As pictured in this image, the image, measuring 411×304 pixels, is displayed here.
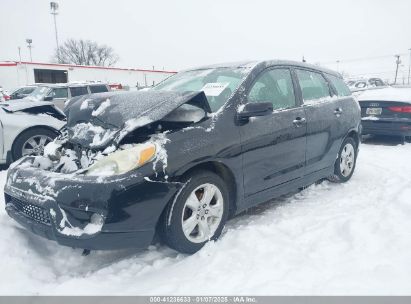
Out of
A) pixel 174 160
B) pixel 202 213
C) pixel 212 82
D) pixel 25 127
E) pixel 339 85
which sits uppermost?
pixel 212 82

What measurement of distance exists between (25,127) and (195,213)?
13.2 feet

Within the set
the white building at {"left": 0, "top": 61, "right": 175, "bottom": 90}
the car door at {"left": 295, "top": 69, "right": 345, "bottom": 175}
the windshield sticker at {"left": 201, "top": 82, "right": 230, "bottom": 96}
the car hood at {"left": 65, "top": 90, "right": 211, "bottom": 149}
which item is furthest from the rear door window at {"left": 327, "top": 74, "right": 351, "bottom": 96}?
the white building at {"left": 0, "top": 61, "right": 175, "bottom": 90}

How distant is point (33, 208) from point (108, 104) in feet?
3.79

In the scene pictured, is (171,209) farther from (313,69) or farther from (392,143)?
(392,143)

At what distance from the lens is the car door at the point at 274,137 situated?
347cm

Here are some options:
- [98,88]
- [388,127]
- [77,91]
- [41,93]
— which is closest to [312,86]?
[388,127]

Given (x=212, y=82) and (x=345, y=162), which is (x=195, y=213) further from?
(x=345, y=162)

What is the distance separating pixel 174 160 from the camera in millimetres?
2834

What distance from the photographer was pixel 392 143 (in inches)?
328

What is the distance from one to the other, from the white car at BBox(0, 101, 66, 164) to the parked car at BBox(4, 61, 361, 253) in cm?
252

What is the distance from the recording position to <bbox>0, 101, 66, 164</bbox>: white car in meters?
5.69

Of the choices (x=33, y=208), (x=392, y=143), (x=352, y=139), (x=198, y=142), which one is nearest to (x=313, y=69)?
(x=352, y=139)

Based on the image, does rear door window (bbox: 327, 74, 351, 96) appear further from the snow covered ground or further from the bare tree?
the bare tree

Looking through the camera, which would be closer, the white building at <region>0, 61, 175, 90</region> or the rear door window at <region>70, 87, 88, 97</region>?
the rear door window at <region>70, 87, 88, 97</region>
